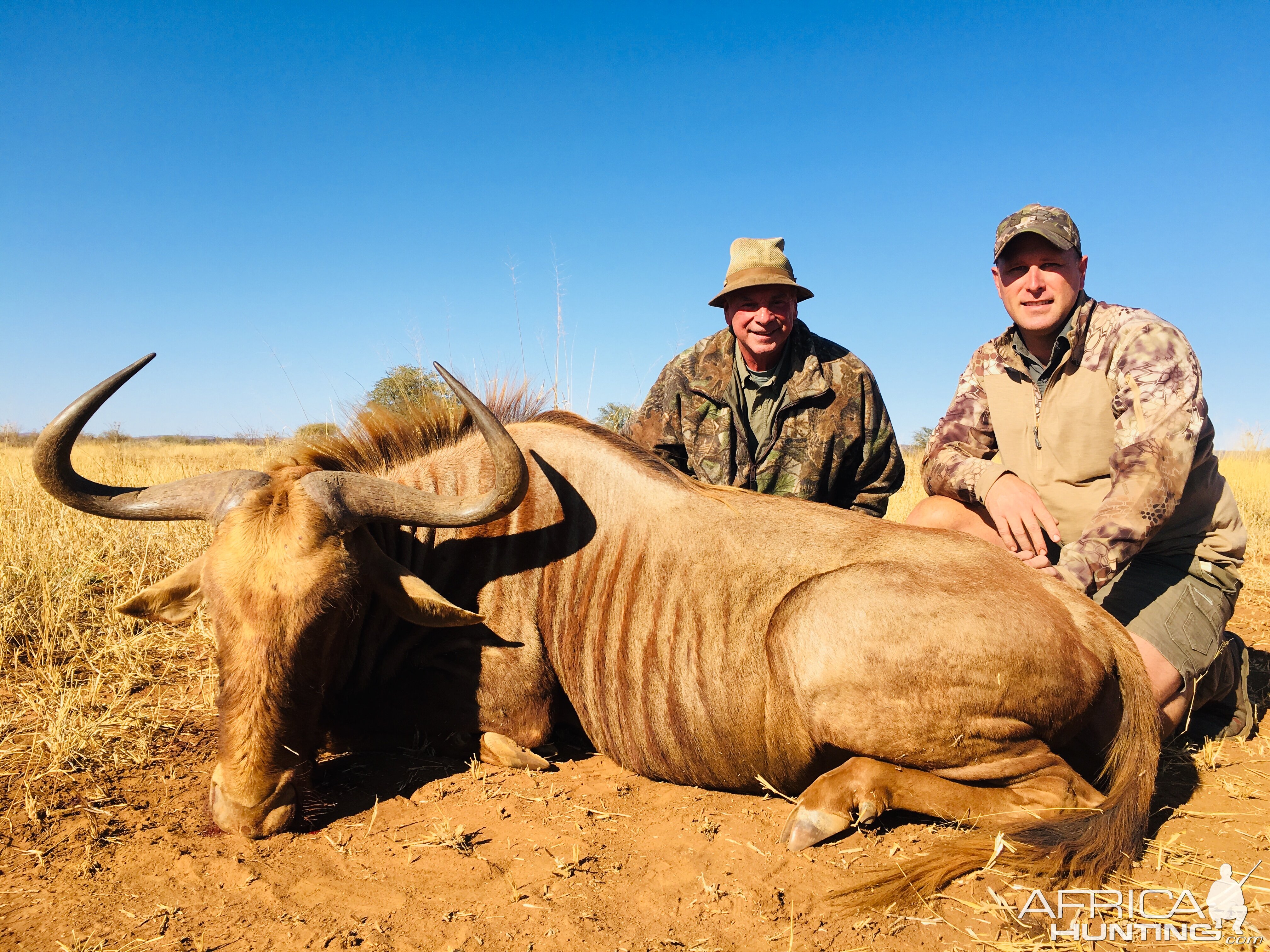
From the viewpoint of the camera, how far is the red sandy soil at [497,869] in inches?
90.6

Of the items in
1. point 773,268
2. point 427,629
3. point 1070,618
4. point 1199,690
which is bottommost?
point 1199,690

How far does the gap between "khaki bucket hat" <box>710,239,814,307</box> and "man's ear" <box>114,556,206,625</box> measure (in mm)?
3541

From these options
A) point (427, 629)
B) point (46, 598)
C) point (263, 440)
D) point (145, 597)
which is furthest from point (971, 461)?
point (263, 440)

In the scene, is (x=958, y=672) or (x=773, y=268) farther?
(x=773, y=268)

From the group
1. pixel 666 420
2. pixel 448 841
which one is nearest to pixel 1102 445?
pixel 666 420

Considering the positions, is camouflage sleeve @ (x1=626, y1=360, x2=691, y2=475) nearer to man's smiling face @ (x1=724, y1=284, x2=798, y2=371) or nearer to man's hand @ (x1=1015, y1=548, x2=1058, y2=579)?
man's smiling face @ (x1=724, y1=284, x2=798, y2=371)

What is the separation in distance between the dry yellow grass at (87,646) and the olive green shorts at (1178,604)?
3595mm

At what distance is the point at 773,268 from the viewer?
5.23m

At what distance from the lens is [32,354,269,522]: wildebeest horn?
10.1 ft

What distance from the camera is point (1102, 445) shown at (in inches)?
151

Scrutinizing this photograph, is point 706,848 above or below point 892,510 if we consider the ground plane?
below

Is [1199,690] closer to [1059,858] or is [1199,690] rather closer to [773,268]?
[1059,858]

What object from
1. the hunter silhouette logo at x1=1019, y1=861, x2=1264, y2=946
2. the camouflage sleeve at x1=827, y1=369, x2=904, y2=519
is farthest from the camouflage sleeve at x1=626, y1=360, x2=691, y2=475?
the hunter silhouette logo at x1=1019, y1=861, x2=1264, y2=946

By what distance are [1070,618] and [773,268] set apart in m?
3.07
